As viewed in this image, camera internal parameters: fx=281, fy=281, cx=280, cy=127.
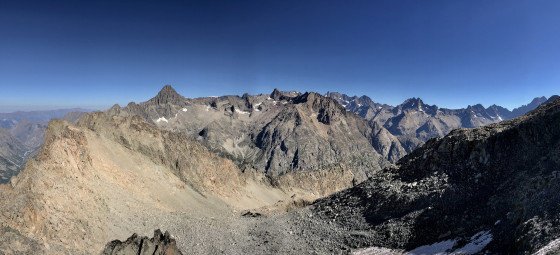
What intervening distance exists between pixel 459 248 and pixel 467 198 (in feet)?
33.0

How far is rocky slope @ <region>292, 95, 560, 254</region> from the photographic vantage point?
23.0 m

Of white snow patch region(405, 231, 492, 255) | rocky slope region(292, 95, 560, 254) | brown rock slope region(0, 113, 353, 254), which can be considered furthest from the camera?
brown rock slope region(0, 113, 353, 254)

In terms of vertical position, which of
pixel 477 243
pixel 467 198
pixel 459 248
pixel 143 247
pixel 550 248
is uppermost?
pixel 550 248

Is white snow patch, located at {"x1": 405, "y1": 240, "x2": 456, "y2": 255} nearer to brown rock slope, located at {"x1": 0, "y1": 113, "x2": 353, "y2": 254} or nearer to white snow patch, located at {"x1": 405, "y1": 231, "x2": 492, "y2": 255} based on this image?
white snow patch, located at {"x1": 405, "y1": 231, "x2": 492, "y2": 255}

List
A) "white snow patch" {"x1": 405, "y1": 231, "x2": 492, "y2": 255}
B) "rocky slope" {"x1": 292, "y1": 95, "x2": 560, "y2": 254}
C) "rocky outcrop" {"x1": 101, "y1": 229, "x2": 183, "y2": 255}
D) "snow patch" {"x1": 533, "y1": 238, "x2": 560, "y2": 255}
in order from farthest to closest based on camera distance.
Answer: "rocky outcrop" {"x1": 101, "y1": 229, "x2": 183, "y2": 255} < "white snow patch" {"x1": 405, "y1": 231, "x2": 492, "y2": 255} < "rocky slope" {"x1": 292, "y1": 95, "x2": 560, "y2": 254} < "snow patch" {"x1": 533, "y1": 238, "x2": 560, "y2": 255}

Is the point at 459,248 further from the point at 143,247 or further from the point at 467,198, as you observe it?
the point at 143,247

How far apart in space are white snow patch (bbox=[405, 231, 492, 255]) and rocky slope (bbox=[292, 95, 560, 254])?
0.10 meters

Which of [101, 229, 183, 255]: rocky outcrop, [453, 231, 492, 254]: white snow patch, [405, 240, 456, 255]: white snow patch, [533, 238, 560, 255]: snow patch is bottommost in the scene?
[101, 229, 183, 255]: rocky outcrop

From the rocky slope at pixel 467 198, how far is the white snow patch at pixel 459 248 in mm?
96

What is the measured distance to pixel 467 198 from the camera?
32469 mm

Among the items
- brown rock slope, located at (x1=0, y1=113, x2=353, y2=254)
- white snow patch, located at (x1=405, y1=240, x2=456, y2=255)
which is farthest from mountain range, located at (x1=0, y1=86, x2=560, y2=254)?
brown rock slope, located at (x1=0, y1=113, x2=353, y2=254)

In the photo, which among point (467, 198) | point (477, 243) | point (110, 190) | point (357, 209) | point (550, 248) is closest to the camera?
point (550, 248)

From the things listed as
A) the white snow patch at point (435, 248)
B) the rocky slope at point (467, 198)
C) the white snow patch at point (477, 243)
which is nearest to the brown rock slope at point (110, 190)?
the rocky slope at point (467, 198)

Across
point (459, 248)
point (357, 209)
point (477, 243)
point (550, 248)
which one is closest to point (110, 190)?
point (357, 209)
